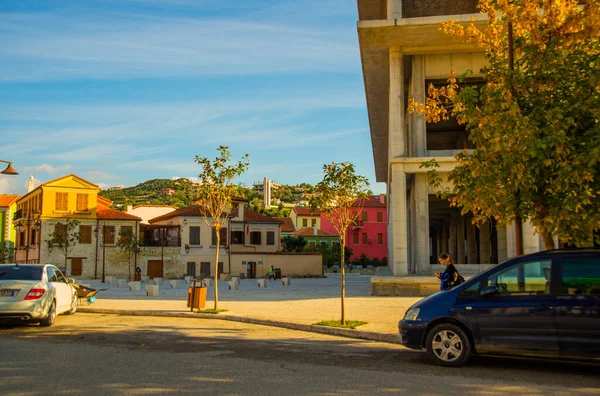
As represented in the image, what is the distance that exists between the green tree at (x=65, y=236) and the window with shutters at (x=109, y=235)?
2.60 m

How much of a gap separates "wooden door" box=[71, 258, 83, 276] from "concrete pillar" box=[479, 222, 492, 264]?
115 feet

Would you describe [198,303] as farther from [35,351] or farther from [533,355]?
[533,355]

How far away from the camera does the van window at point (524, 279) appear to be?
8008mm

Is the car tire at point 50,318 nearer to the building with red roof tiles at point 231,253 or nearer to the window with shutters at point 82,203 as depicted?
the building with red roof tiles at point 231,253

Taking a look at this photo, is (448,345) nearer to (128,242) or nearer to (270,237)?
(128,242)

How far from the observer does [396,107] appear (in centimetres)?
2608

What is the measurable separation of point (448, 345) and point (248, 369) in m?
2.84

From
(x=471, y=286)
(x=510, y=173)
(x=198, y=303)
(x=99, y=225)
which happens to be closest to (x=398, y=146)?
(x=198, y=303)

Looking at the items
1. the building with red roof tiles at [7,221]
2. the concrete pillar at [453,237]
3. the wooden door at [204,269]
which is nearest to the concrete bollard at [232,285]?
the concrete pillar at [453,237]

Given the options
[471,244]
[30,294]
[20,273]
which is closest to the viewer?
[30,294]

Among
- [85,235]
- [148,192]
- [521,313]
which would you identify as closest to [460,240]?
[85,235]

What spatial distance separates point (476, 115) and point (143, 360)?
679 centimetres

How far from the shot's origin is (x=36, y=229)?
53875mm

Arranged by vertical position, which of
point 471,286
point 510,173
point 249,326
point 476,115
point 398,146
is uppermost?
point 398,146
